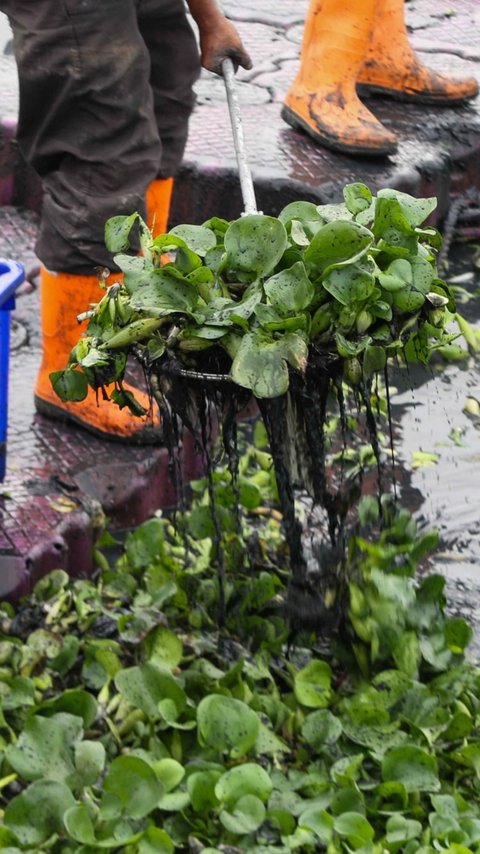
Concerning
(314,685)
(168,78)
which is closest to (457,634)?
(314,685)

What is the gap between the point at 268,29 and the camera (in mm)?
5996

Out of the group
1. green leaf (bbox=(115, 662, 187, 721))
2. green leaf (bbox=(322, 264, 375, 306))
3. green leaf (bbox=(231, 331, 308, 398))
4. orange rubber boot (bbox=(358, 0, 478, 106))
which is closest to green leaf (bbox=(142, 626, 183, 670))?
green leaf (bbox=(115, 662, 187, 721))

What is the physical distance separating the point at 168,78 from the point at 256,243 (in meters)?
1.40

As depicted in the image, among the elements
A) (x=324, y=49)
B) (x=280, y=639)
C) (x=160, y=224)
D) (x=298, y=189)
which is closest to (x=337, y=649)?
(x=280, y=639)

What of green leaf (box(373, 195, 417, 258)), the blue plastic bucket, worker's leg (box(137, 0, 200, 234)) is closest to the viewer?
green leaf (box(373, 195, 417, 258))

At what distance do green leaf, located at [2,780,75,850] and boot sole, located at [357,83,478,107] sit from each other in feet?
11.5

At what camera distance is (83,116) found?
10.7ft

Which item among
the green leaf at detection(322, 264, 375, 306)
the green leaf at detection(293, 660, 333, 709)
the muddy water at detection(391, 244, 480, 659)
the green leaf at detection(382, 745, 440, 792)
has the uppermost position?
the green leaf at detection(322, 264, 375, 306)

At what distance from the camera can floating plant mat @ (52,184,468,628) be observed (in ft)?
7.82

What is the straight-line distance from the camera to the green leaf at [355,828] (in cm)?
236

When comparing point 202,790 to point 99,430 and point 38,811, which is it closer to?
point 38,811

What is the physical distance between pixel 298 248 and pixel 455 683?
944mm

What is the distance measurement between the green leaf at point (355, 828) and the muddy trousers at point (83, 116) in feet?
5.13

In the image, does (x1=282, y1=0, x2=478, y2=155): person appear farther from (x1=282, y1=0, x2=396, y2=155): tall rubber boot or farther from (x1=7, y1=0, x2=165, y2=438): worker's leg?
(x1=7, y1=0, x2=165, y2=438): worker's leg
